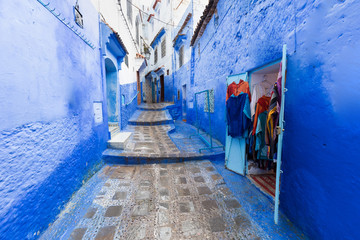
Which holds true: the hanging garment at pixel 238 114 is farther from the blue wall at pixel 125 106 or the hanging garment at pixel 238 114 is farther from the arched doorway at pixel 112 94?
the blue wall at pixel 125 106

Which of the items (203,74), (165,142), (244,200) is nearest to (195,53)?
(203,74)

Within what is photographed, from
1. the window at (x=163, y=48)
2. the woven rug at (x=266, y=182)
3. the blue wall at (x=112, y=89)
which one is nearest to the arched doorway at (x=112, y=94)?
the blue wall at (x=112, y=89)

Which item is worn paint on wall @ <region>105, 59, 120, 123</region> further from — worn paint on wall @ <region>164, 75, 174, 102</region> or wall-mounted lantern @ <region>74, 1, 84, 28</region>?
worn paint on wall @ <region>164, 75, 174, 102</region>

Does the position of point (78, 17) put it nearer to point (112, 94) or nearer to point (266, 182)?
point (112, 94)

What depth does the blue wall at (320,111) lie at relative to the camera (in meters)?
1.47

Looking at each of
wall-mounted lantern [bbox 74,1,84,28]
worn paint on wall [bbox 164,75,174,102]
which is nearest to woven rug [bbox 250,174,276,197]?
wall-mounted lantern [bbox 74,1,84,28]

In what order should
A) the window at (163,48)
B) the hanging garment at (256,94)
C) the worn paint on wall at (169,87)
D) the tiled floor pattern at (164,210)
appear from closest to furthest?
the tiled floor pattern at (164,210), the hanging garment at (256,94), the worn paint on wall at (169,87), the window at (163,48)

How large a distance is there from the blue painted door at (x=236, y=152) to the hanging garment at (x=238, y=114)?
281 mm

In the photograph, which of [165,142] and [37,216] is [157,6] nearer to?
[165,142]

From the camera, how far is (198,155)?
14.2 ft

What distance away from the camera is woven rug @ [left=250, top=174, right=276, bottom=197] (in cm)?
295

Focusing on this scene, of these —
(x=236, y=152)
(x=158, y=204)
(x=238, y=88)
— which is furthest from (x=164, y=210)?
(x=238, y=88)

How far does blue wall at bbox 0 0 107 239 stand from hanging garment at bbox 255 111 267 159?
3.43 m

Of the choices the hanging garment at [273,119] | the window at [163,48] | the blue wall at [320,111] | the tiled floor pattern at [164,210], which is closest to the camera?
the blue wall at [320,111]
